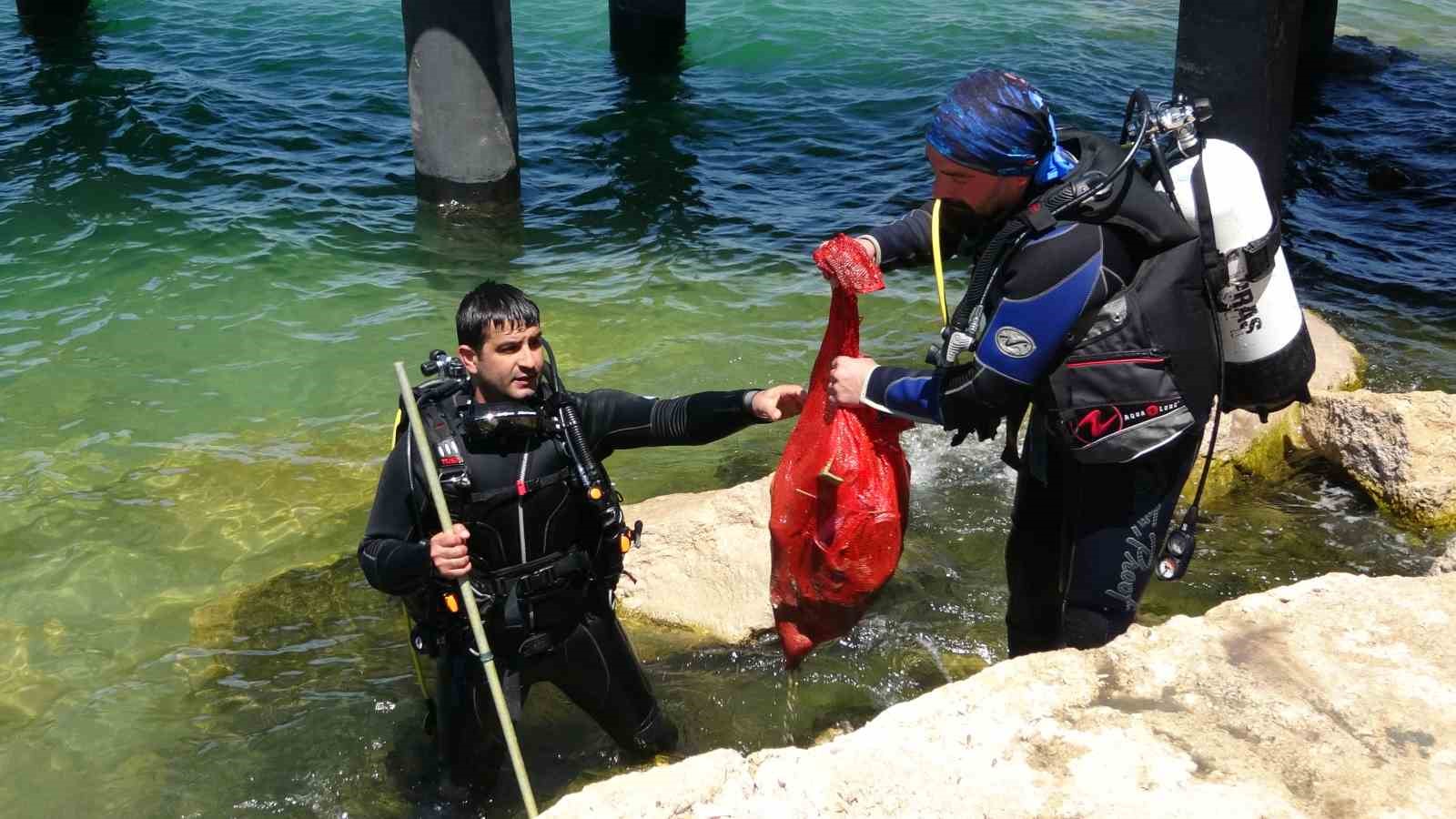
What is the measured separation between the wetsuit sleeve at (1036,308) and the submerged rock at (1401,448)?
11.3 ft

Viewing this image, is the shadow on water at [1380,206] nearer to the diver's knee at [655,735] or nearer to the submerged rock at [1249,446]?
the submerged rock at [1249,446]

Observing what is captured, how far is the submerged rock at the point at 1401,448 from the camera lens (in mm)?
5504

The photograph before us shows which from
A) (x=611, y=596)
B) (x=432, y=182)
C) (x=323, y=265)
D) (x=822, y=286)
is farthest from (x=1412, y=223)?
(x=611, y=596)

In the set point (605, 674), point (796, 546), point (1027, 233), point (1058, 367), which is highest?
point (1027, 233)

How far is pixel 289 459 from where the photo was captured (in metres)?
6.92

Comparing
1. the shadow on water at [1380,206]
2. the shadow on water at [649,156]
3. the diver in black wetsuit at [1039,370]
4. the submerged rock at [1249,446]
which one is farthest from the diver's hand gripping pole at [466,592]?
the shadow on water at [649,156]

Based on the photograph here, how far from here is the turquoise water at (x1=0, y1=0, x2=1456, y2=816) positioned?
15.6ft

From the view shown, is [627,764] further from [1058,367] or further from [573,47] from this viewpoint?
[573,47]

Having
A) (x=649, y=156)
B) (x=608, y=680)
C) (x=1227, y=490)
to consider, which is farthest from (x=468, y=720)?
(x=649, y=156)

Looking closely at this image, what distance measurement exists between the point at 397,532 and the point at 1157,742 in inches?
76.9

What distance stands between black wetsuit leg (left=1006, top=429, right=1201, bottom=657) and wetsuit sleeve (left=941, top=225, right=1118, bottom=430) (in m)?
0.36

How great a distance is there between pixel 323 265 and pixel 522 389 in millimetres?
6814

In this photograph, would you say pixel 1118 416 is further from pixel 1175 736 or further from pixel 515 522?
pixel 515 522

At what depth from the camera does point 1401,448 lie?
558cm
